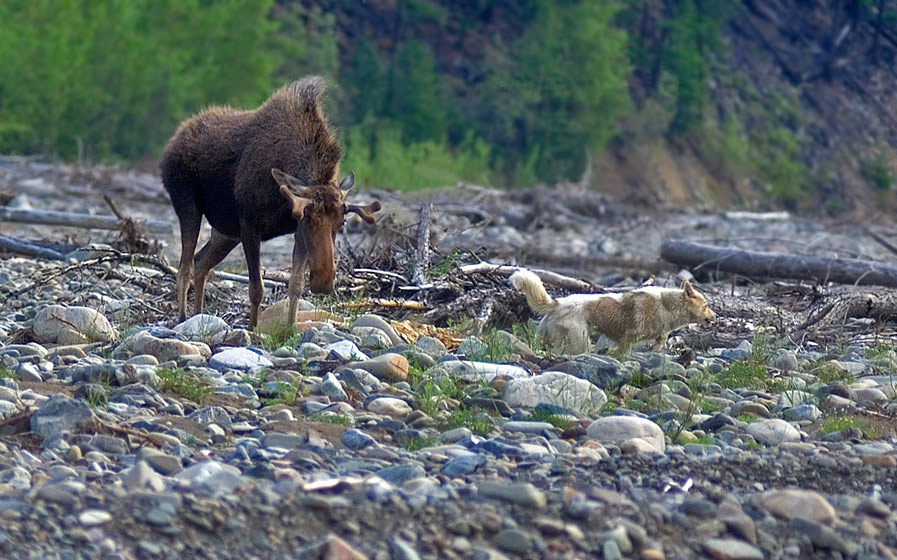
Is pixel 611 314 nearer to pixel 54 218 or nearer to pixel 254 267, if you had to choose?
pixel 254 267

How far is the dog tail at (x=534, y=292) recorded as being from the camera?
292 inches

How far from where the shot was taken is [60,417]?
4734 millimetres

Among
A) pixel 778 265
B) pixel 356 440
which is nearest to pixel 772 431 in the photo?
pixel 356 440

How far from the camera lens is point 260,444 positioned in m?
4.72

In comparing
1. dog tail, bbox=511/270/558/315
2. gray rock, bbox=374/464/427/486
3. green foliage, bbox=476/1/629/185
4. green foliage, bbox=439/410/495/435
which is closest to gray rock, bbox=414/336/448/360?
dog tail, bbox=511/270/558/315

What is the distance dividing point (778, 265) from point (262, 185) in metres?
5.55

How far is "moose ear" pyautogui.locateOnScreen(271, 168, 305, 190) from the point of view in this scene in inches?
277

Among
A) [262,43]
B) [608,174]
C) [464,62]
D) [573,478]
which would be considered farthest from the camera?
[464,62]

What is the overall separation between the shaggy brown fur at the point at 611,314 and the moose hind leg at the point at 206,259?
2162 millimetres

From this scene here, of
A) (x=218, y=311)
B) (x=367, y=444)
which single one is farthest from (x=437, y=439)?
(x=218, y=311)

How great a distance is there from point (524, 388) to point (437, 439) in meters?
0.86

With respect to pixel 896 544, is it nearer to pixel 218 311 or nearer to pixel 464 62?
pixel 218 311

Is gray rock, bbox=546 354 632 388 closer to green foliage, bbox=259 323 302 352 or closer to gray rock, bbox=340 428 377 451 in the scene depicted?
green foliage, bbox=259 323 302 352

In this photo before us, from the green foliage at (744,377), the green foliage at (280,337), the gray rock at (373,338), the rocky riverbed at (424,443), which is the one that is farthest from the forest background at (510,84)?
the green foliage at (744,377)
